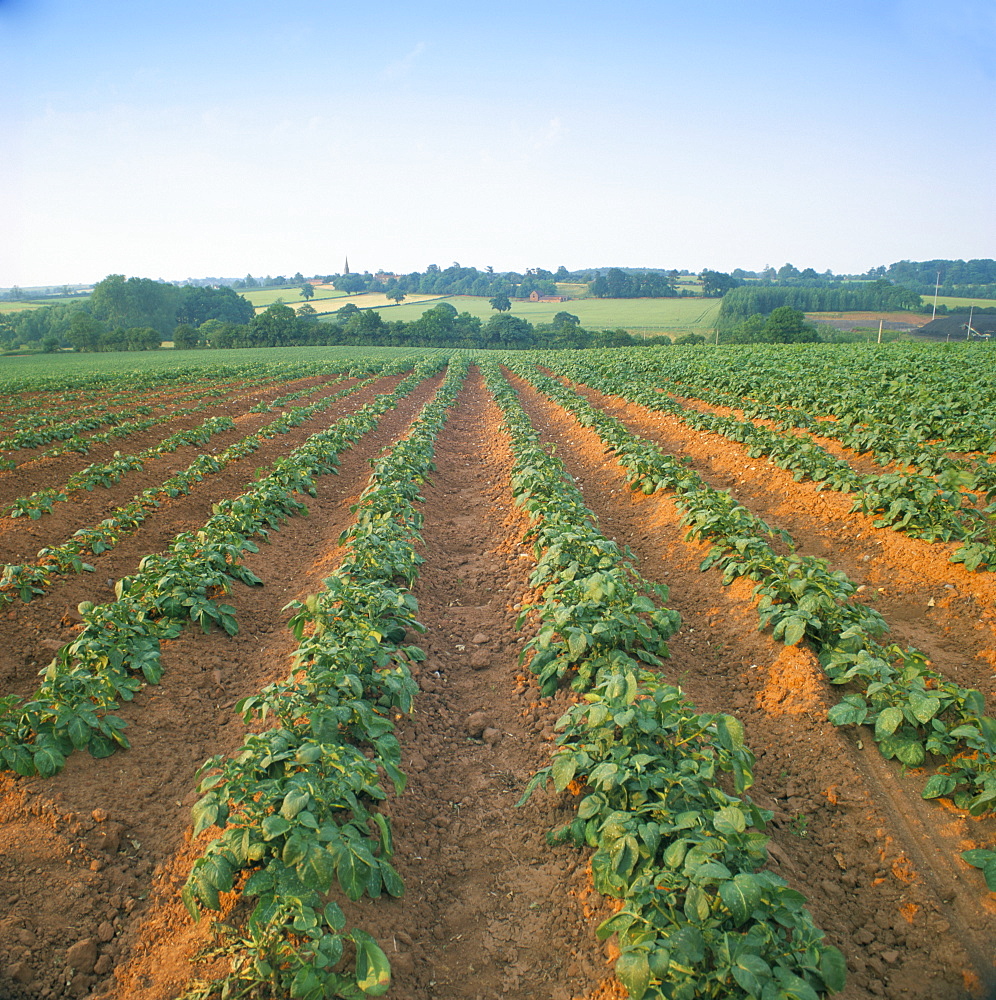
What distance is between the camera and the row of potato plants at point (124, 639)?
3703mm

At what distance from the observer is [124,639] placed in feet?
15.1

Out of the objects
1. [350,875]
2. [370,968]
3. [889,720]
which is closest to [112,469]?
[350,875]

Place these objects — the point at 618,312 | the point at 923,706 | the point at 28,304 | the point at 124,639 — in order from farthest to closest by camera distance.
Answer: the point at 28,304 < the point at 618,312 < the point at 124,639 < the point at 923,706

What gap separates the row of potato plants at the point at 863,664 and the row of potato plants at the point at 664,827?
106 centimetres

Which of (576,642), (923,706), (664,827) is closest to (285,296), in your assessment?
(576,642)

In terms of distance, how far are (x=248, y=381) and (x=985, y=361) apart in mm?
31087

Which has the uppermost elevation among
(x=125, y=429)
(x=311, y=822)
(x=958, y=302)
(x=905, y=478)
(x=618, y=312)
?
(x=958, y=302)

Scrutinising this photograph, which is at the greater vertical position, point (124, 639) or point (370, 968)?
point (124, 639)

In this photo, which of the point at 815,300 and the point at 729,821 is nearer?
the point at 729,821

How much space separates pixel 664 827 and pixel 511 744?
5.69 feet

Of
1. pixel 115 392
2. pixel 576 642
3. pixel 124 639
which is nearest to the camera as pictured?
pixel 576 642

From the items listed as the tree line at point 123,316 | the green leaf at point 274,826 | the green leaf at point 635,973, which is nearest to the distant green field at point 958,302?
the green leaf at point 635,973

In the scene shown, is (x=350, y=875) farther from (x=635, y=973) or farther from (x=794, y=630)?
(x=794, y=630)

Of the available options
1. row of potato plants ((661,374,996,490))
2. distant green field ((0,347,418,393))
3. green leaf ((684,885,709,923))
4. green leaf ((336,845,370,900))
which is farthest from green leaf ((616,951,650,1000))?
distant green field ((0,347,418,393))
